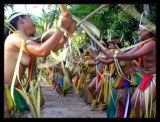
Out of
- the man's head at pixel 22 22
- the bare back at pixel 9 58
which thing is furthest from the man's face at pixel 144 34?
the bare back at pixel 9 58

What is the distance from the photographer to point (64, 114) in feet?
28.0

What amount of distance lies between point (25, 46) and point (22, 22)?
380 millimetres

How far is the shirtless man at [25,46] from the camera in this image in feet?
14.6

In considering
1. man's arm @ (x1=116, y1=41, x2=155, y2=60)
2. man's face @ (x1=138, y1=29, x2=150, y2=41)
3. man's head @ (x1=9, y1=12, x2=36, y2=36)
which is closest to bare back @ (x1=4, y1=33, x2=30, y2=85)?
man's head @ (x1=9, y1=12, x2=36, y2=36)

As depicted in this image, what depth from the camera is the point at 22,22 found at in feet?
16.4

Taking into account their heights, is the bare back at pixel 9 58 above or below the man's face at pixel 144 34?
below

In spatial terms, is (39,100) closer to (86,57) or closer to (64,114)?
(64,114)

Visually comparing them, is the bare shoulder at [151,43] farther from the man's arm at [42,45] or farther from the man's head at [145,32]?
the man's arm at [42,45]

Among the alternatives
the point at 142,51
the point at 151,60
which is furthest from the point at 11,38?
the point at 151,60

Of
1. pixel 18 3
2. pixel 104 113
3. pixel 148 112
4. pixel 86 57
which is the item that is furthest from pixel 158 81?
pixel 86 57

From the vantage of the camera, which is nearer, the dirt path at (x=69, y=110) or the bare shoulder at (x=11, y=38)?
the bare shoulder at (x=11, y=38)

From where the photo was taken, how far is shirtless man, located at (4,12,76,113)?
4.45 metres

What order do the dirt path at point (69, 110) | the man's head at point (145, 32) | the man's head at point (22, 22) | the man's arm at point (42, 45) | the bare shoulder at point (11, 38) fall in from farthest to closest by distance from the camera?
the dirt path at point (69, 110) → the man's head at point (145, 32) → the man's head at point (22, 22) → the bare shoulder at point (11, 38) → the man's arm at point (42, 45)

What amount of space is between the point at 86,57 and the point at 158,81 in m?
4.80
